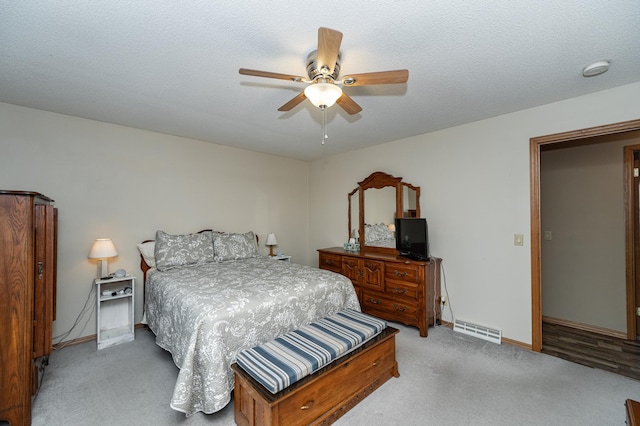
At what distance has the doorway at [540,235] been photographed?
2508 mm

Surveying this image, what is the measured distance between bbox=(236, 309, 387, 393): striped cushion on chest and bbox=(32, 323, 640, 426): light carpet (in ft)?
1.57

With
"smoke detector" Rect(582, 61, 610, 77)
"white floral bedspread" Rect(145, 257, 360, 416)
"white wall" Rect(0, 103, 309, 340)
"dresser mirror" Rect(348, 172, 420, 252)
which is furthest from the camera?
"dresser mirror" Rect(348, 172, 420, 252)

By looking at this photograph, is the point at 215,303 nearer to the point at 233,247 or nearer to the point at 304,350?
the point at 304,350

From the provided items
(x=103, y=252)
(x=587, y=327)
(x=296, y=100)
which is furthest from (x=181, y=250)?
(x=587, y=327)

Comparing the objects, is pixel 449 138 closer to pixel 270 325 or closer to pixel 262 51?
pixel 262 51

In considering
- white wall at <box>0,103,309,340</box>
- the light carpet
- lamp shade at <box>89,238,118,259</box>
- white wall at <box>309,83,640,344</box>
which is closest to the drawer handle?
the light carpet

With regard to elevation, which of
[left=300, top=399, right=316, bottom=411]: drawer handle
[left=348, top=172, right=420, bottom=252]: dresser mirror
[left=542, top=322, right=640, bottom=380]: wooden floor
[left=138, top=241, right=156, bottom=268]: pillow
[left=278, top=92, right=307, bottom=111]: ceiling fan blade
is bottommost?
[left=542, top=322, right=640, bottom=380]: wooden floor

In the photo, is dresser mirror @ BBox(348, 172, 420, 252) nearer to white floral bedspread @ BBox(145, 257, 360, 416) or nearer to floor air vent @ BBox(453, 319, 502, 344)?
floor air vent @ BBox(453, 319, 502, 344)

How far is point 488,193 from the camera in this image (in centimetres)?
304

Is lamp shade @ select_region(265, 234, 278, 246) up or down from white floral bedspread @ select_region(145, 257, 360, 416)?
up

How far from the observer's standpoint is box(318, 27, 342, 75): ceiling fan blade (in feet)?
4.17

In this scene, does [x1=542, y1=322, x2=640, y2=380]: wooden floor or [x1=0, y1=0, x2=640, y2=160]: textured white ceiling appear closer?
[x1=0, y1=0, x2=640, y2=160]: textured white ceiling

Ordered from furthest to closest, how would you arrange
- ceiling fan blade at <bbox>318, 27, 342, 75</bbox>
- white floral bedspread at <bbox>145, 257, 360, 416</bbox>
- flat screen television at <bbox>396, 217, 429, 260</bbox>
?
1. flat screen television at <bbox>396, 217, 429, 260</bbox>
2. white floral bedspread at <bbox>145, 257, 360, 416</bbox>
3. ceiling fan blade at <bbox>318, 27, 342, 75</bbox>

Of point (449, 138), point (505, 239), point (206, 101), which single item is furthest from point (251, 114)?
point (505, 239)
